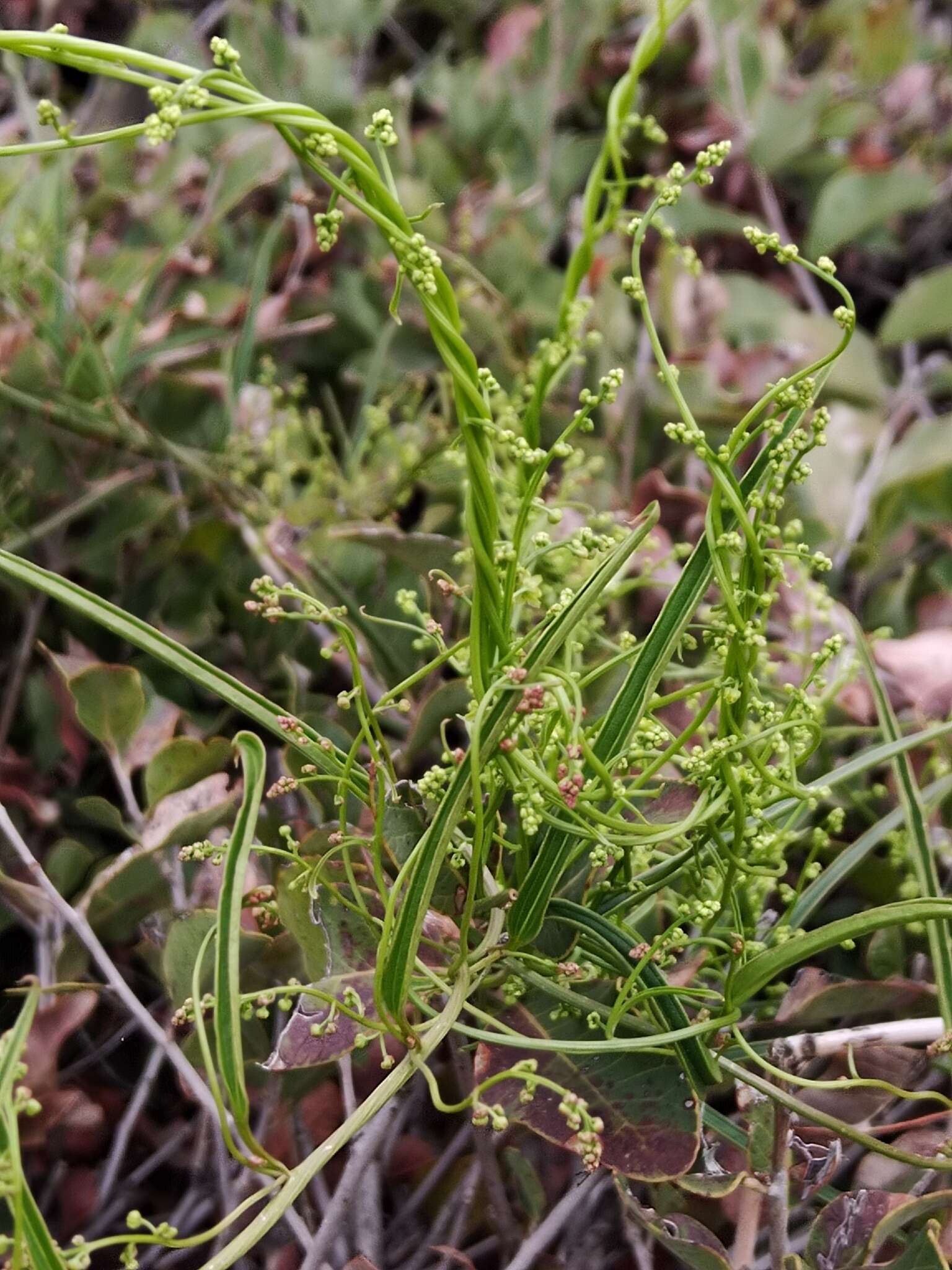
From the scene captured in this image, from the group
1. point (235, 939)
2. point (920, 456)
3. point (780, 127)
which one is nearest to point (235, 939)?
point (235, 939)

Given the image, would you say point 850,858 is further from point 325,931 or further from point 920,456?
point 920,456

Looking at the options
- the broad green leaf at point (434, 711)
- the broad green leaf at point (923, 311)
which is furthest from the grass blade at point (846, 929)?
the broad green leaf at point (923, 311)

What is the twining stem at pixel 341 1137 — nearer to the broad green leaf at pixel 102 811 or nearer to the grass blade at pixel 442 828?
the grass blade at pixel 442 828

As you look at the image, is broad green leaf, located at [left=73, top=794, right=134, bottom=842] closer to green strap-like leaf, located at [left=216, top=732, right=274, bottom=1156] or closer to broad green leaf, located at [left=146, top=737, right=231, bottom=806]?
broad green leaf, located at [left=146, top=737, right=231, bottom=806]

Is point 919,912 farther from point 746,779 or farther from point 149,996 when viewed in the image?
point 149,996

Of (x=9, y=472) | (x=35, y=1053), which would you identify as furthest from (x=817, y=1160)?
(x=9, y=472)

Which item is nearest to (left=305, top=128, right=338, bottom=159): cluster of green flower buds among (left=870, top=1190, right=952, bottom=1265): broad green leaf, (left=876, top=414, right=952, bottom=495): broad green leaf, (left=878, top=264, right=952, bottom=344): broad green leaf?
(left=870, top=1190, right=952, bottom=1265): broad green leaf
